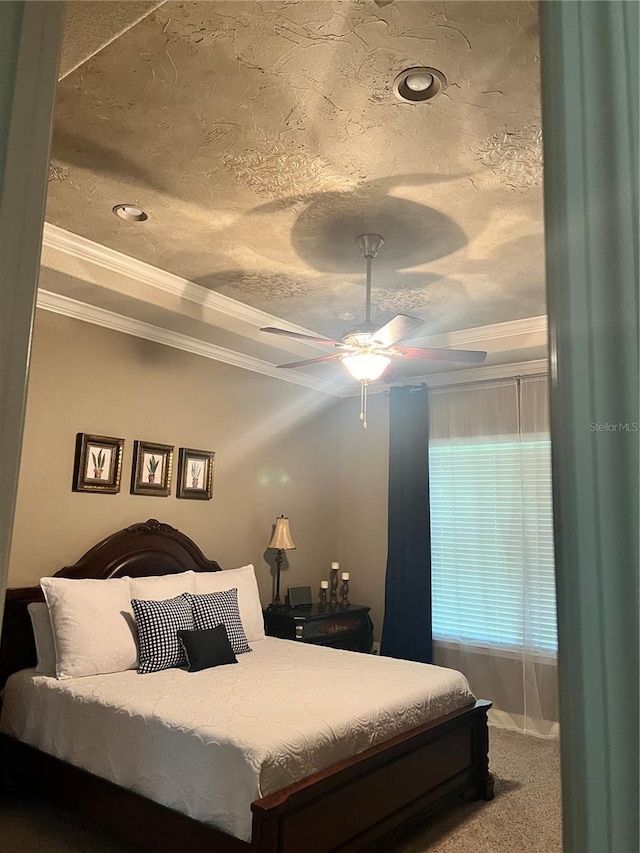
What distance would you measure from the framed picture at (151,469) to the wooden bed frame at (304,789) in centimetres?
37

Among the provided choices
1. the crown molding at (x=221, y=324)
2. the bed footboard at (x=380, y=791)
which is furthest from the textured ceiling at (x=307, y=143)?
the bed footboard at (x=380, y=791)

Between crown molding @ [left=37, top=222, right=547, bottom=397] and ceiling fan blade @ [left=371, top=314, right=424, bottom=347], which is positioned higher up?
crown molding @ [left=37, top=222, right=547, bottom=397]

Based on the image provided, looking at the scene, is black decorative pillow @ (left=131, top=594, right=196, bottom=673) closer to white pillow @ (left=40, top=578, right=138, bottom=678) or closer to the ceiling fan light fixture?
white pillow @ (left=40, top=578, right=138, bottom=678)

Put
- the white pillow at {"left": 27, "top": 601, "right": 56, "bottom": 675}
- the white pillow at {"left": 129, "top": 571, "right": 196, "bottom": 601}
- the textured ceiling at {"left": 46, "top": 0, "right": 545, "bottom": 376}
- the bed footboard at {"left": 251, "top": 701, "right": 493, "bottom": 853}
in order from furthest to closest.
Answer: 1. the white pillow at {"left": 129, "top": 571, "right": 196, "bottom": 601}
2. the white pillow at {"left": 27, "top": 601, "right": 56, "bottom": 675}
3. the bed footboard at {"left": 251, "top": 701, "right": 493, "bottom": 853}
4. the textured ceiling at {"left": 46, "top": 0, "right": 545, "bottom": 376}

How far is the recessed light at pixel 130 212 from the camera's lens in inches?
115

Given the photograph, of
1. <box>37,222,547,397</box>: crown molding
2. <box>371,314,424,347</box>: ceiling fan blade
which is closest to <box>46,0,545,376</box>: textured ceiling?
<box>37,222,547,397</box>: crown molding

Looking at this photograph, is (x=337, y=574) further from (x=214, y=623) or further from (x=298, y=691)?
(x=298, y=691)

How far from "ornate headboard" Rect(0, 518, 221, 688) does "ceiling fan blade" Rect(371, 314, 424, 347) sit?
2.04 m

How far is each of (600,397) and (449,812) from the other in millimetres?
3318

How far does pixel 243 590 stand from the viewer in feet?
13.6

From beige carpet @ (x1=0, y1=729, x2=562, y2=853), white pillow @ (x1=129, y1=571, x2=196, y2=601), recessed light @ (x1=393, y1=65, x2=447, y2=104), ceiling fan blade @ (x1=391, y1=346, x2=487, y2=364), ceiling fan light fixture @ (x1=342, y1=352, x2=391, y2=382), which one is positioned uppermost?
recessed light @ (x1=393, y1=65, x2=447, y2=104)

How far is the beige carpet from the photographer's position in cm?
→ 275

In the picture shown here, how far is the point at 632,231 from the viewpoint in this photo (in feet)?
1.77

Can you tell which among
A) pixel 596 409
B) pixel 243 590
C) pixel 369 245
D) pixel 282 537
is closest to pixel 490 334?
pixel 369 245
